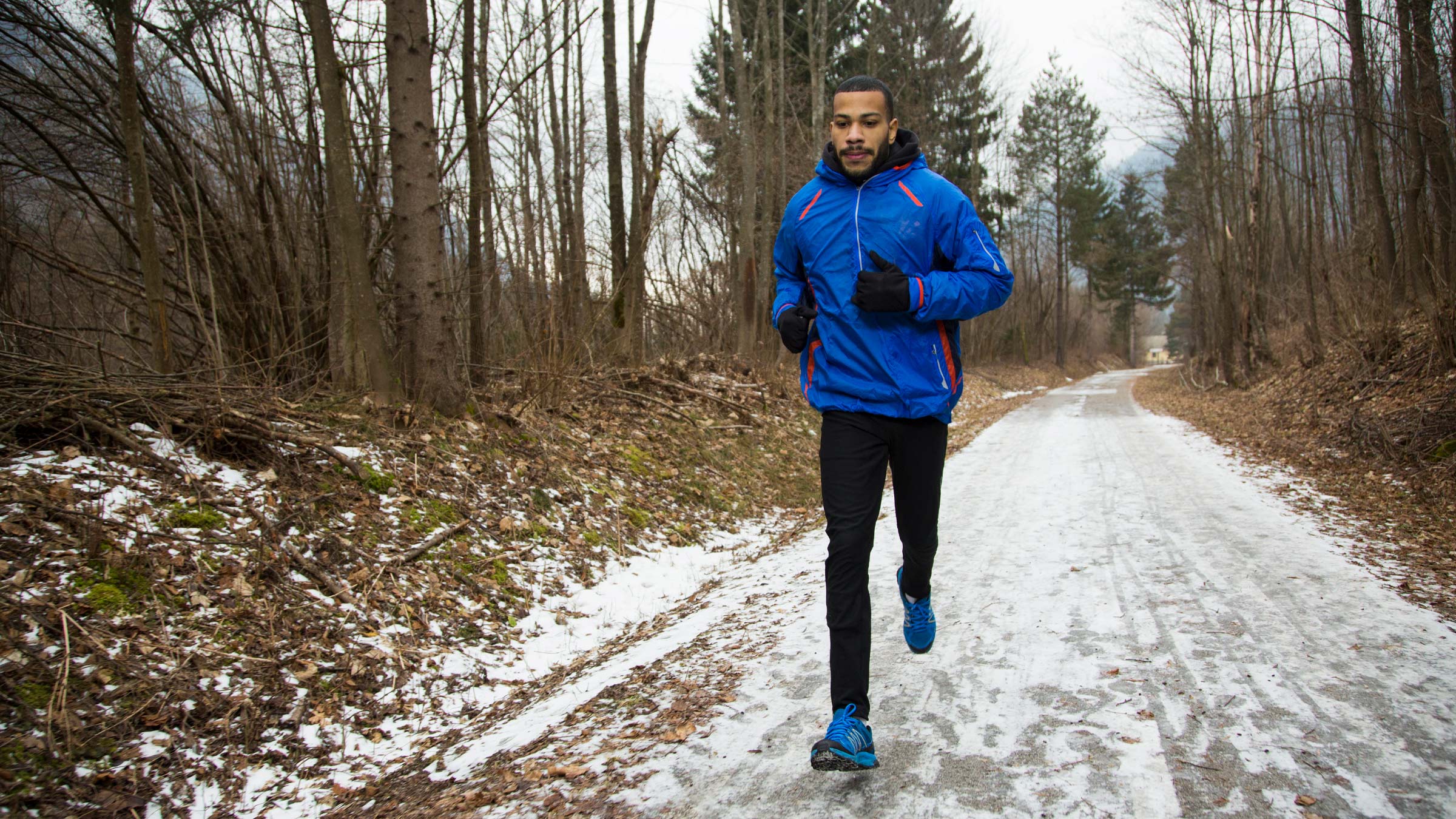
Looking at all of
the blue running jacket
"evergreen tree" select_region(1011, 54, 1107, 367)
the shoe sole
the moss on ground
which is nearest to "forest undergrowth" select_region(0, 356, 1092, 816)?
the moss on ground

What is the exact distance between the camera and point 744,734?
10.3 feet

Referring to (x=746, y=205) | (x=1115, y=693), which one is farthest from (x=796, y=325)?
(x=746, y=205)

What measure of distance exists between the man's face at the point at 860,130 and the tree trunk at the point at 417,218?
4.78 metres

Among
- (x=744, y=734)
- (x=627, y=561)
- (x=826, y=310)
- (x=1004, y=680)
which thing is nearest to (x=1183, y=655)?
(x=1004, y=680)

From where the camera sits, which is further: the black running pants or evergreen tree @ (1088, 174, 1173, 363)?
evergreen tree @ (1088, 174, 1173, 363)

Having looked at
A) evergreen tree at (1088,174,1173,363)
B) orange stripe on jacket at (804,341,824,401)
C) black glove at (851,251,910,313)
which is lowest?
orange stripe on jacket at (804,341,824,401)

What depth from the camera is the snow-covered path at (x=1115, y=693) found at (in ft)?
8.54

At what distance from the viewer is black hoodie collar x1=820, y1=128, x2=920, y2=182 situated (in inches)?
115

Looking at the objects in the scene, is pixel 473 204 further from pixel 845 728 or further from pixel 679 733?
pixel 845 728

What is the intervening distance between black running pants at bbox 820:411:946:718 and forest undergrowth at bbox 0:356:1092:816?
203cm

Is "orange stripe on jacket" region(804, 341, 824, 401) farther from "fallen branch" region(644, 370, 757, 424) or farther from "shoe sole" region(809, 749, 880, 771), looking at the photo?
"fallen branch" region(644, 370, 757, 424)

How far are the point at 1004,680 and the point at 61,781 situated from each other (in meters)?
3.55

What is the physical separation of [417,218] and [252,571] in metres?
3.55

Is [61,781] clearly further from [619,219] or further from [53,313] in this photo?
[619,219]
